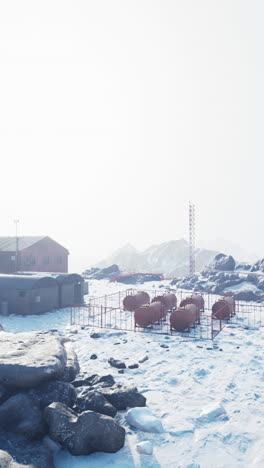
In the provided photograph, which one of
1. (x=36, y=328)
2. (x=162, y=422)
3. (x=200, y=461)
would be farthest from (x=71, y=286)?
(x=200, y=461)

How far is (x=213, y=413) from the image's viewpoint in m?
11.0

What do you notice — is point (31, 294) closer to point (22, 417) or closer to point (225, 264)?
point (22, 417)

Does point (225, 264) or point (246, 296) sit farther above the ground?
point (225, 264)

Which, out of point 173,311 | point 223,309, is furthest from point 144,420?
point 223,309

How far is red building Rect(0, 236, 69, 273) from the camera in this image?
4341cm

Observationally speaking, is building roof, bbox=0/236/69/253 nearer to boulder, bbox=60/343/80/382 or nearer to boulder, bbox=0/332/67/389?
boulder, bbox=60/343/80/382

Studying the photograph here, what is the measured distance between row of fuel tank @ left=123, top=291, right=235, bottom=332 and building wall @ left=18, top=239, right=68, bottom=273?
20.8m

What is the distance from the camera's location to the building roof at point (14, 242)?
4431 centimetres

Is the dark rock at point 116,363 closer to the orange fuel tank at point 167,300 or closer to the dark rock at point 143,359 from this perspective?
the dark rock at point 143,359

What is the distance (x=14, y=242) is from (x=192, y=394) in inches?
1476

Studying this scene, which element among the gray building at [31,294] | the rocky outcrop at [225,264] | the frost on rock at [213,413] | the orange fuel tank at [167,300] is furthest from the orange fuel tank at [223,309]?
the rocky outcrop at [225,264]

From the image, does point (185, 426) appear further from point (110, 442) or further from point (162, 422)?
point (110, 442)

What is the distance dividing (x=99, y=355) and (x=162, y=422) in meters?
6.50

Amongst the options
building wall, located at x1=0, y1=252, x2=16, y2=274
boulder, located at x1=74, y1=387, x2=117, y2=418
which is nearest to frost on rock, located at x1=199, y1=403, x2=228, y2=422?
boulder, located at x1=74, y1=387, x2=117, y2=418
